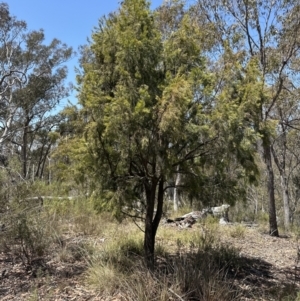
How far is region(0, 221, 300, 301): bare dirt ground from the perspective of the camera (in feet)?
17.5

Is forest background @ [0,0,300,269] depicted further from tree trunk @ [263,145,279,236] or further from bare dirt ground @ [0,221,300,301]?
tree trunk @ [263,145,279,236]

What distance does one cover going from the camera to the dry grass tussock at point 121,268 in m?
5.16

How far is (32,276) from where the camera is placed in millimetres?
6062

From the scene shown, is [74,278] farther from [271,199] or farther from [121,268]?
[271,199]

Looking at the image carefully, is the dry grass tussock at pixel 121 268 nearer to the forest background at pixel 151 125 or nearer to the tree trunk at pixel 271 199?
the forest background at pixel 151 125

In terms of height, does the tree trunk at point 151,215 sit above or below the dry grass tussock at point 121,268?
above

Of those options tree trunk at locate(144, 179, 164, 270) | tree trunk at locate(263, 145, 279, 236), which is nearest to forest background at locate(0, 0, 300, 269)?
tree trunk at locate(144, 179, 164, 270)

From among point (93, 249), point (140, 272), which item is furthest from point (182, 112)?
point (93, 249)

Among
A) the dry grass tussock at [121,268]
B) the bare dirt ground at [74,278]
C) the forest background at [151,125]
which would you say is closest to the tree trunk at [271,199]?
the dry grass tussock at [121,268]

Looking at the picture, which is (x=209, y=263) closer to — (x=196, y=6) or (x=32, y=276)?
(x=32, y=276)

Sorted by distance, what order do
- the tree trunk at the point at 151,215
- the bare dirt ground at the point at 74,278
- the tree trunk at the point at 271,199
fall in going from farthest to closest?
the tree trunk at the point at 271,199
the tree trunk at the point at 151,215
the bare dirt ground at the point at 74,278

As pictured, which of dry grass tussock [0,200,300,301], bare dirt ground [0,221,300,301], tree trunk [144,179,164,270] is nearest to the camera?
dry grass tussock [0,200,300,301]

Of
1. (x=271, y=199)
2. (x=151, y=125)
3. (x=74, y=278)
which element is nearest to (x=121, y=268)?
(x=74, y=278)

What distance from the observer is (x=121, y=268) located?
19.2 ft
